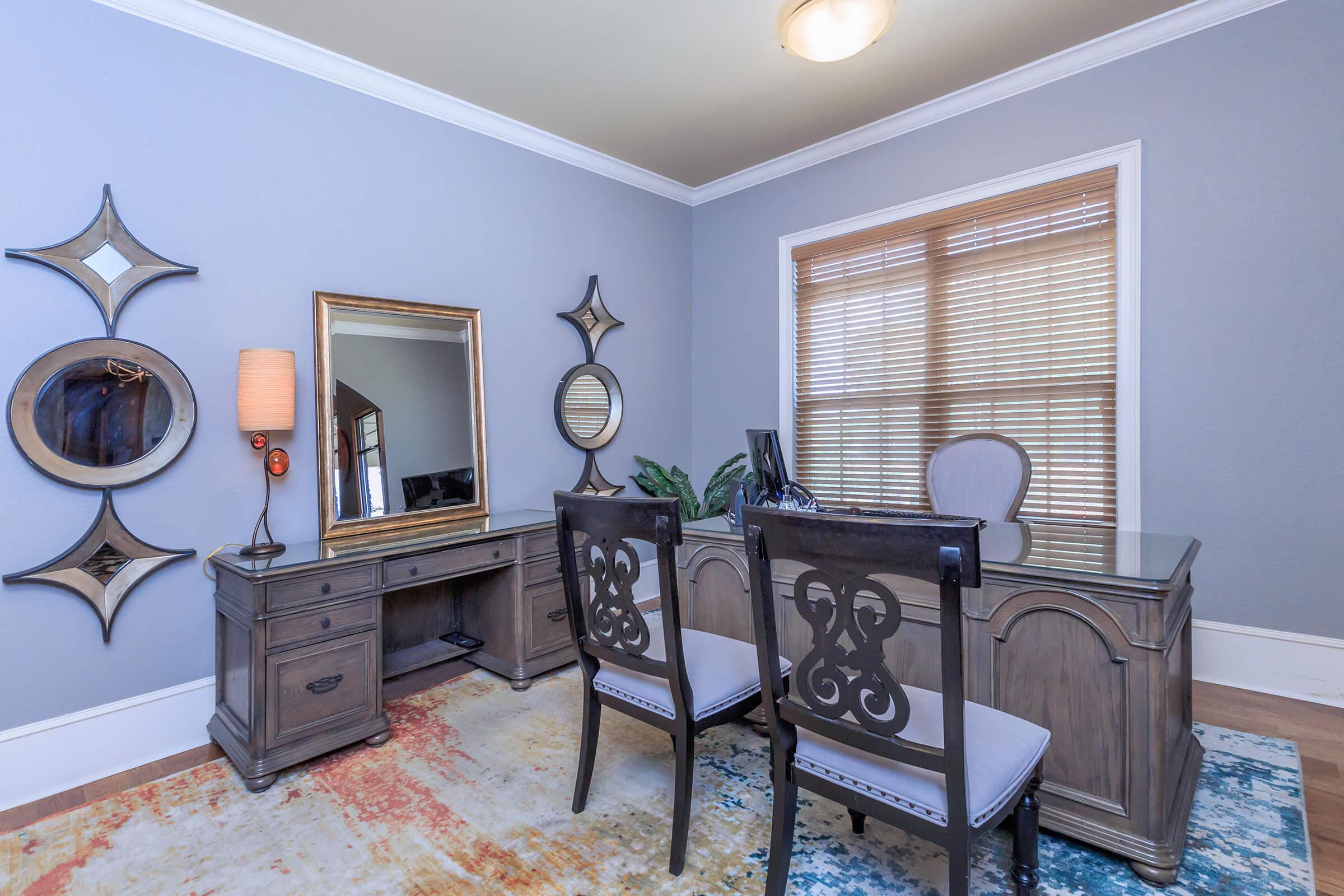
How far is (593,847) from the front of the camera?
1.72 meters

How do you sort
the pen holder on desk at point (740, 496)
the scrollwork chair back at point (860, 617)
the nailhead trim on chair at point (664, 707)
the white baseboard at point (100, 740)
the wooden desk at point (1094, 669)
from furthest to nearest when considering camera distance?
the pen holder on desk at point (740, 496), the white baseboard at point (100, 740), the nailhead trim on chair at point (664, 707), the wooden desk at point (1094, 669), the scrollwork chair back at point (860, 617)

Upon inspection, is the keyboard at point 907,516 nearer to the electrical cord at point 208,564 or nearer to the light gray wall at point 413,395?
the light gray wall at point 413,395

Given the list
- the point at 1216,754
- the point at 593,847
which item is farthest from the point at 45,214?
the point at 1216,754

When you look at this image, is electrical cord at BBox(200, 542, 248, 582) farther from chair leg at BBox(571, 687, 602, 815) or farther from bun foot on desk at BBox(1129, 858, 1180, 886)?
bun foot on desk at BBox(1129, 858, 1180, 886)

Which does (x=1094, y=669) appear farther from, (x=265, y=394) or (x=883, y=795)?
(x=265, y=394)

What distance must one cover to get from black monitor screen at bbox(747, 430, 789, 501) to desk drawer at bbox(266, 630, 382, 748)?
64.3 inches

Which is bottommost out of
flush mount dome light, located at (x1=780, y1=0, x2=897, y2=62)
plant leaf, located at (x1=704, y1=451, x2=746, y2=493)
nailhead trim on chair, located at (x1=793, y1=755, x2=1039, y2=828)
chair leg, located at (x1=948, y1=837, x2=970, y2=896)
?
chair leg, located at (x1=948, y1=837, x2=970, y2=896)

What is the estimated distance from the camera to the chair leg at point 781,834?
4.48ft

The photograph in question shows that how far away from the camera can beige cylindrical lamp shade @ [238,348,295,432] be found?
2383 millimetres

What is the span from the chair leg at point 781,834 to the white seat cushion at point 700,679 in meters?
0.28

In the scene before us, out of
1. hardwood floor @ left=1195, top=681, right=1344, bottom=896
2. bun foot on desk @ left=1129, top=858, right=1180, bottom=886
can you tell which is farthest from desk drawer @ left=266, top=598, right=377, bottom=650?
hardwood floor @ left=1195, top=681, right=1344, bottom=896

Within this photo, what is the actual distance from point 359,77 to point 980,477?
3.42 metres

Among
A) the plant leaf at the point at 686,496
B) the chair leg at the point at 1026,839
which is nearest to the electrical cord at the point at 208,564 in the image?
the plant leaf at the point at 686,496

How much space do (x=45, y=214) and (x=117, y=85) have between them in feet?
1.87
